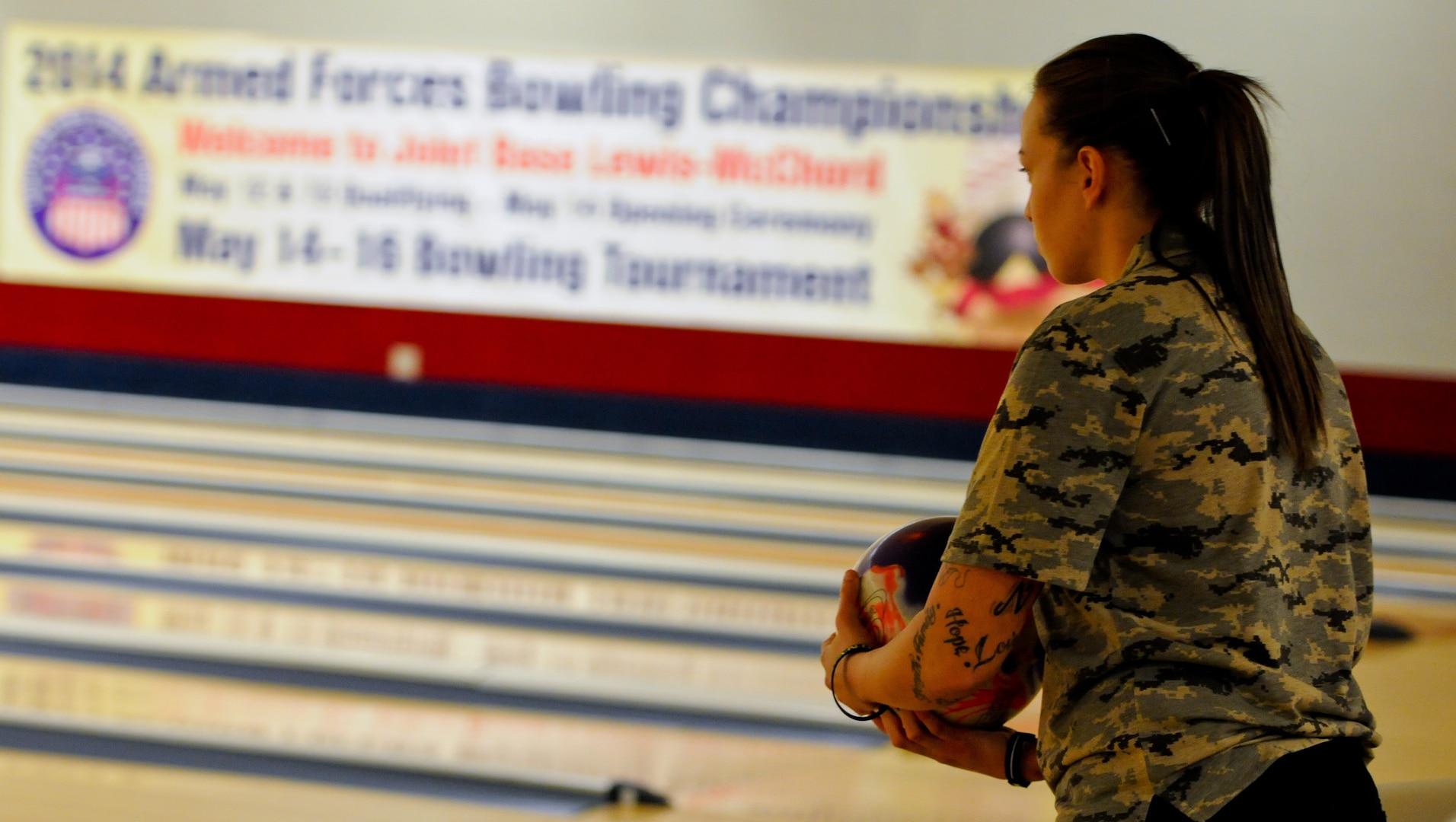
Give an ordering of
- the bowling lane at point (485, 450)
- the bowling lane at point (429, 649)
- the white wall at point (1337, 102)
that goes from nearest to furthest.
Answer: the bowling lane at point (429, 649) < the bowling lane at point (485, 450) < the white wall at point (1337, 102)

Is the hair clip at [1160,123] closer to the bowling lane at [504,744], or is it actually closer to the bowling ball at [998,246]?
the bowling lane at [504,744]

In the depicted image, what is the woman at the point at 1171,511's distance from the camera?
0.99 metres

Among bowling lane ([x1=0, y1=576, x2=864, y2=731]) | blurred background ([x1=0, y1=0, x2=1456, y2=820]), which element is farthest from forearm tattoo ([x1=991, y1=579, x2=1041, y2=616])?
blurred background ([x1=0, y1=0, x2=1456, y2=820])

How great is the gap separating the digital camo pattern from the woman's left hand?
225mm

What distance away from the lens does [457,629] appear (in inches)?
163

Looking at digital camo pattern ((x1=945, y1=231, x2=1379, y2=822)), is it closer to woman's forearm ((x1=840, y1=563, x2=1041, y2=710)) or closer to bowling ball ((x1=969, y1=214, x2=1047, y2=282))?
woman's forearm ((x1=840, y1=563, x2=1041, y2=710))

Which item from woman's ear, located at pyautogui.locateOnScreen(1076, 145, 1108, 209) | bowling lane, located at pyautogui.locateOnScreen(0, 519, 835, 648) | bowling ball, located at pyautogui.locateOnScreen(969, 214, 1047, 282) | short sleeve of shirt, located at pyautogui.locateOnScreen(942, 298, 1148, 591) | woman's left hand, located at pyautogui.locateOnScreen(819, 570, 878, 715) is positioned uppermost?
bowling ball, located at pyautogui.locateOnScreen(969, 214, 1047, 282)

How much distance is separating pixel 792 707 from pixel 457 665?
857 mm

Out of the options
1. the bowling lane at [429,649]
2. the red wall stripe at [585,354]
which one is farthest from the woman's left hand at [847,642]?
the red wall stripe at [585,354]

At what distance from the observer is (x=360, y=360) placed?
8.45 m

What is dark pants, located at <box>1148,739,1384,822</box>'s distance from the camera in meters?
1.00

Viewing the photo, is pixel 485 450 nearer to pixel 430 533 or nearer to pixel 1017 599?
pixel 430 533

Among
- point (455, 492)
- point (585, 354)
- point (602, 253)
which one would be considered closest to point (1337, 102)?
point (602, 253)

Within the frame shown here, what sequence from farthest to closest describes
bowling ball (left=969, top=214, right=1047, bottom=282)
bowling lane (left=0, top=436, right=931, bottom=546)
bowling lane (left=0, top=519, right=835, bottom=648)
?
bowling ball (left=969, top=214, right=1047, bottom=282) < bowling lane (left=0, top=436, right=931, bottom=546) < bowling lane (left=0, top=519, right=835, bottom=648)
